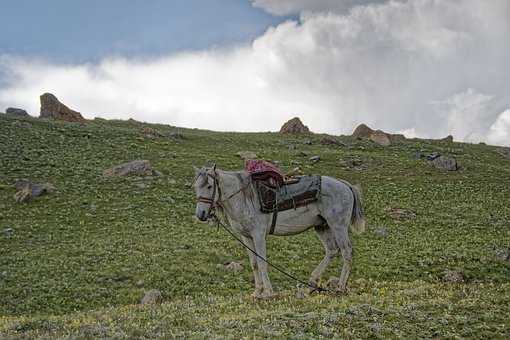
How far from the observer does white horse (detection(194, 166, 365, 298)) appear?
13625 mm

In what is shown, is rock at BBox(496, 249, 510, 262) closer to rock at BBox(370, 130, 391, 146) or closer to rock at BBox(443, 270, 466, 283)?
rock at BBox(443, 270, 466, 283)

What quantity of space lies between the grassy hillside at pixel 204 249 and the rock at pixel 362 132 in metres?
11.2

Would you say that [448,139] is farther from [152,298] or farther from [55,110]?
[152,298]

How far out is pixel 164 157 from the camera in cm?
5291

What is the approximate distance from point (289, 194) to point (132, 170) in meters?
32.1

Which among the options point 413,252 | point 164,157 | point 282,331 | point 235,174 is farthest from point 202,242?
point 164,157

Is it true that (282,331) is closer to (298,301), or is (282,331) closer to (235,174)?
(298,301)

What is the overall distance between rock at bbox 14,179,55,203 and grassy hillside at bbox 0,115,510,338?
60 centimetres

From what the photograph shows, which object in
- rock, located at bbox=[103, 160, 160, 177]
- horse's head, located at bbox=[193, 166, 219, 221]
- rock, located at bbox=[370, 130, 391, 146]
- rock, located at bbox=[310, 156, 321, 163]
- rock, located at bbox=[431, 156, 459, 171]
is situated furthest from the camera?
rock, located at bbox=[370, 130, 391, 146]

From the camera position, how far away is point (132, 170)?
146 feet

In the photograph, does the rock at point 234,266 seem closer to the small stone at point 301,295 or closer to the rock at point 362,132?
the small stone at point 301,295

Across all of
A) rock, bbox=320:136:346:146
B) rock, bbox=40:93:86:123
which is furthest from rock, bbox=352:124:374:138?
rock, bbox=40:93:86:123

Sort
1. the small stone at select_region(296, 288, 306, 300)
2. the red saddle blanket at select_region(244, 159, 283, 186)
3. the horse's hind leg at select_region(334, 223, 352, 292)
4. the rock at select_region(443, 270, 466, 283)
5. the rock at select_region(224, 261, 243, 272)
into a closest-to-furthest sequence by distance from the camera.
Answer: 1. the small stone at select_region(296, 288, 306, 300)
2. the red saddle blanket at select_region(244, 159, 283, 186)
3. the horse's hind leg at select_region(334, 223, 352, 292)
4. the rock at select_region(443, 270, 466, 283)
5. the rock at select_region(224, 261, 243, 272)

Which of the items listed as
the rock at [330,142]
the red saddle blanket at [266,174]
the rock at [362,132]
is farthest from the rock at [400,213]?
the rock at [362,132]
